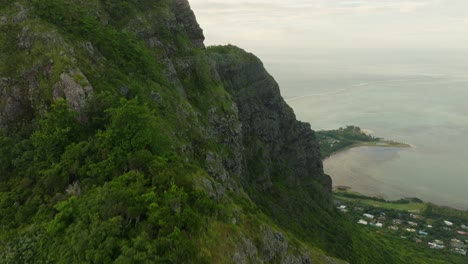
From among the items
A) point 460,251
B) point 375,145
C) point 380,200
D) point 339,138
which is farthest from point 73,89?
point 375,145

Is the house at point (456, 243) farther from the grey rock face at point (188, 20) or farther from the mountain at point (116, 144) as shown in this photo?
the grey rock face at point (188, 20)

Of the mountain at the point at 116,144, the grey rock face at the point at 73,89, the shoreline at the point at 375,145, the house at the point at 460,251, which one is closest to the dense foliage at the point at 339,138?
the shoreline at the point at 375,145

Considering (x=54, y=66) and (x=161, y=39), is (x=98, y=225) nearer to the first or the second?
(x=54, y=66)

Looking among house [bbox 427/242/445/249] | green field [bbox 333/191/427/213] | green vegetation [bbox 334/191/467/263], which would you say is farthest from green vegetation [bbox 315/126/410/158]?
house [bbox 427/242/445/249]

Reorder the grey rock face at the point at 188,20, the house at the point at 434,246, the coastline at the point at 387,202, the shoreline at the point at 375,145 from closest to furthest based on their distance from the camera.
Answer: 1. the grey rock face at the point at 188,20
2. the house at the point at 434,246
3. the coastline at the point at 387,202
4. the shoreline at the point at 375,145

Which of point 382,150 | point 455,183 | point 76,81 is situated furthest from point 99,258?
point 382,150

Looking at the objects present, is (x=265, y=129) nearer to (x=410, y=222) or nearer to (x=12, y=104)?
(x=12, y=104)
